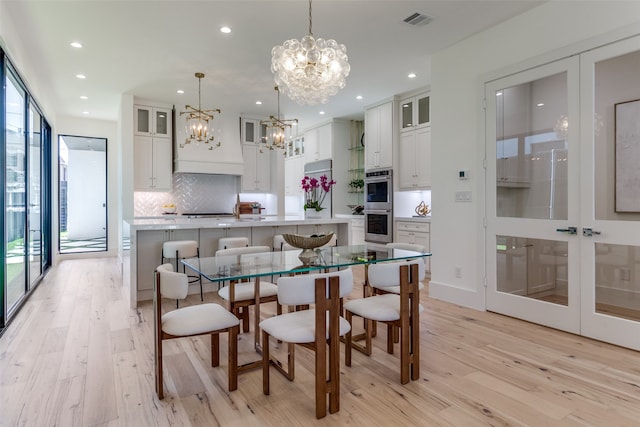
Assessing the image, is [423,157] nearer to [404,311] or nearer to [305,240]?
[305,240]

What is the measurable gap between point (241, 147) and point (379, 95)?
2917mm

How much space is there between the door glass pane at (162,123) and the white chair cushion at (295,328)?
5473 mm

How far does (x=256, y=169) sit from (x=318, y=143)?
161 cm

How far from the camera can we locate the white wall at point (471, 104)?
3.16 m

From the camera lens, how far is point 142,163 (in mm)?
6348

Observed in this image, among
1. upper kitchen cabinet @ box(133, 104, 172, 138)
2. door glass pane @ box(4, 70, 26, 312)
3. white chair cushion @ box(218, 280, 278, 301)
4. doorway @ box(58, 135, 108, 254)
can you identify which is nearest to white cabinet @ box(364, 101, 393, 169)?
upper kitchen cabinet @ box(133, 104, 172, 138)

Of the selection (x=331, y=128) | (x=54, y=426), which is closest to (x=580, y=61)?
(x=54, y=426)

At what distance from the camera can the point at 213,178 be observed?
760cm

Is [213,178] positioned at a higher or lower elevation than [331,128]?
lower

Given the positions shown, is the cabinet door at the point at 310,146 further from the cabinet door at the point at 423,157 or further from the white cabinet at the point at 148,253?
the white cabinet at the point at 148,253

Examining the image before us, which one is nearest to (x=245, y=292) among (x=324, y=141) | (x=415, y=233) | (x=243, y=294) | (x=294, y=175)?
(x=243, y=294)

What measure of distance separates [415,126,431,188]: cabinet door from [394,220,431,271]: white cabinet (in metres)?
0.66

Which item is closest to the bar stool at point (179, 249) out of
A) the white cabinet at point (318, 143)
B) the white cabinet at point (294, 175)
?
the white cabinet at point (318, 143)

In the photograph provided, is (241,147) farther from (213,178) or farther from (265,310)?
(265,310)
